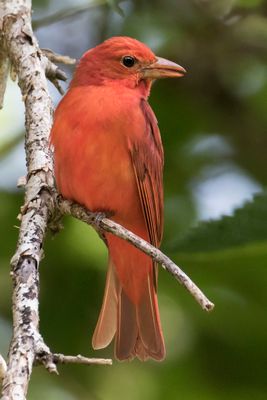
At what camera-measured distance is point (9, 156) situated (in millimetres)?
4648

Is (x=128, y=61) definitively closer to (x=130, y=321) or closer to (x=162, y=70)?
(x=162, y=70)

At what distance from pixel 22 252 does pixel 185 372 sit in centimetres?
129

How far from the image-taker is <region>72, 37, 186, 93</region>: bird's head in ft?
13.6

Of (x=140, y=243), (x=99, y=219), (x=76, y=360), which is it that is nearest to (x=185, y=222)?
(x=99, y=219)

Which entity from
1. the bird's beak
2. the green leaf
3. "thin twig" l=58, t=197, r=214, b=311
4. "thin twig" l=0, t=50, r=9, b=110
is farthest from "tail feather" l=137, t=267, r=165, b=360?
the green leaf

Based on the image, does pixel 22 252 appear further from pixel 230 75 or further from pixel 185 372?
pixel 230 75

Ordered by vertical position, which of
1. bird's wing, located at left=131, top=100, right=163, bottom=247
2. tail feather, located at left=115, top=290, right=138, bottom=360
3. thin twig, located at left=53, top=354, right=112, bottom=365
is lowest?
tail feather, located at left=115, top=290, right=138, bottom=360

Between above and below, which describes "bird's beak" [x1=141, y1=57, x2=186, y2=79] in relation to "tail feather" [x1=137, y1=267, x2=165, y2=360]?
above

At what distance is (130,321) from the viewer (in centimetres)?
415

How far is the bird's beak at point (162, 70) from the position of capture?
406 cm

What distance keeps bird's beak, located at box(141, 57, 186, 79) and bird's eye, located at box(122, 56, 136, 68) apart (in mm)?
56

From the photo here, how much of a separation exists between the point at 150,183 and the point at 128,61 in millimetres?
616

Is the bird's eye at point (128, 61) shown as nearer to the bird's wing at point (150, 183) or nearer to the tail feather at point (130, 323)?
the bird's wing at point (150, 183)

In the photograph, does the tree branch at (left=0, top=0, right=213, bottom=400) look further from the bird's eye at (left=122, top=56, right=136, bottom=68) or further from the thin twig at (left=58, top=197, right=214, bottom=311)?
the bird's eye at (left=122, top=56, right=136, bottom=68)
